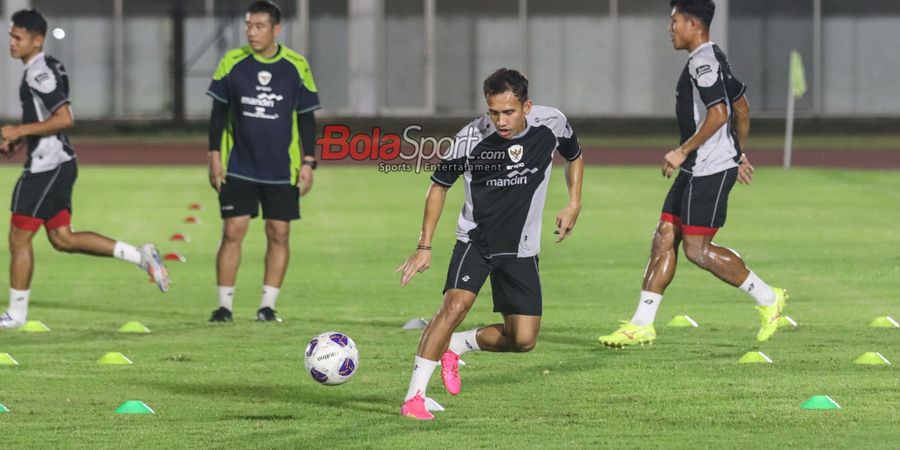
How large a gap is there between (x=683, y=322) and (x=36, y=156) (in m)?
4.33

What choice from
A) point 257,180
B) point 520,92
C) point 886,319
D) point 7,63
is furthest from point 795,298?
point 7,63

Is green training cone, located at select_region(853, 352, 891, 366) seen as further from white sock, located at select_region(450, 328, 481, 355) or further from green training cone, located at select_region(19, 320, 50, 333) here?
green training cone, located at select_region(19, 320, 50, 333)

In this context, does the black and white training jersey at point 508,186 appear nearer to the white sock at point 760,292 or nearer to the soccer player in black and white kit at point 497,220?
the soccer player in black and white kit at point 497,220

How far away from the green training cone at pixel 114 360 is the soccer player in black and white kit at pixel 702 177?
8.90 ft

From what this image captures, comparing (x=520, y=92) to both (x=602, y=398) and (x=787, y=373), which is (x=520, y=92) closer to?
(x=602, y=398)

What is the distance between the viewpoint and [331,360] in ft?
27.0

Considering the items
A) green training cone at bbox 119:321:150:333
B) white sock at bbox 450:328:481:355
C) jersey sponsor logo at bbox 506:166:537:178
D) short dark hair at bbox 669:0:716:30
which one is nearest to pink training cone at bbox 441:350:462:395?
white sock at bbox 450:328:481:355

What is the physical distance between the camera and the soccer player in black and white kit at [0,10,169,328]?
10.9 meters

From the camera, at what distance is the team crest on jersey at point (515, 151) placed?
7914mm

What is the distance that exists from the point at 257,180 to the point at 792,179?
56.5 feet

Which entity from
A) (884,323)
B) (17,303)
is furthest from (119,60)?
(884,323)

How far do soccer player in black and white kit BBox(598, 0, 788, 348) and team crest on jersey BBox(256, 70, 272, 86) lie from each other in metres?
2.82

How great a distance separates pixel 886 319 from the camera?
10906 mm

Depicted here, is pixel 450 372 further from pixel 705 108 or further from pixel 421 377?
pixel 705 108
